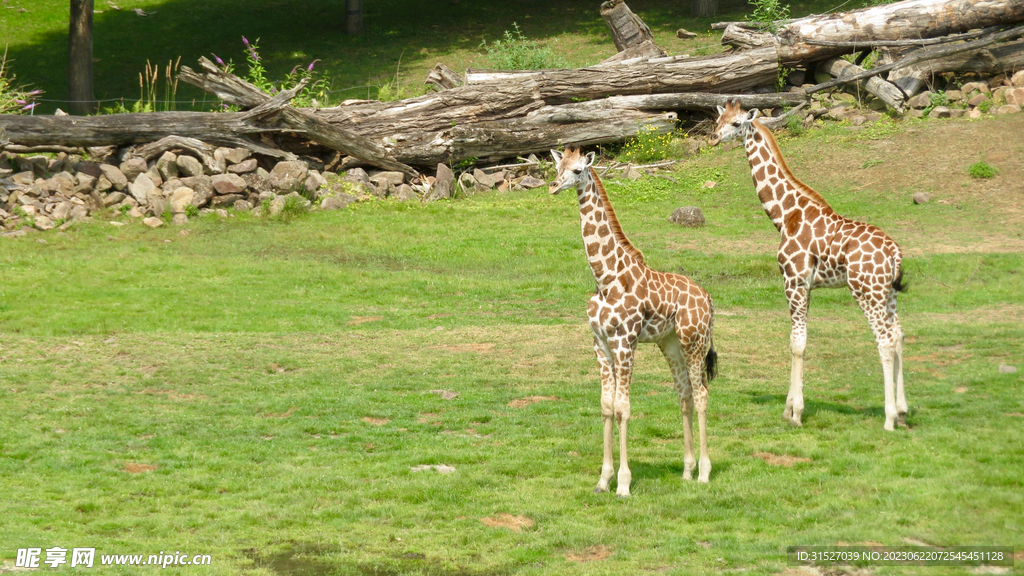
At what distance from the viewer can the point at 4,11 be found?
43781mm

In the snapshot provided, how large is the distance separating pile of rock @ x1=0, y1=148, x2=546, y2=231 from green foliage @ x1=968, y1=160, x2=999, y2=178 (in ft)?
49.0

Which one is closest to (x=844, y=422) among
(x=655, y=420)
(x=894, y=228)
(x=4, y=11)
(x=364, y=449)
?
(x=655, y=420)

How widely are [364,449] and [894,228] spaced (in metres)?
16.0

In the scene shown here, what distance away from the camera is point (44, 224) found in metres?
23.6

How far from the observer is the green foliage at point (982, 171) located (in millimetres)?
24703

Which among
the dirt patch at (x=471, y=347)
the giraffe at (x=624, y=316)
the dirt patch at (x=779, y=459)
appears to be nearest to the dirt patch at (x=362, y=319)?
the dirt patch at (x=471, y=347)

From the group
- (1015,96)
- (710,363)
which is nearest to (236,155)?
(710,363)

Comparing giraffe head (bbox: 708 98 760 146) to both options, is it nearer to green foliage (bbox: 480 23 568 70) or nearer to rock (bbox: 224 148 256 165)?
rock (bbox: 224 148 256 165)

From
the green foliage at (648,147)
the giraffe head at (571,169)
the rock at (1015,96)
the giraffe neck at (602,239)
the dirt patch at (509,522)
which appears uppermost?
the rock at (1015,96)

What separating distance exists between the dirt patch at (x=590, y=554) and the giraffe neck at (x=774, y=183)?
548 centimetres

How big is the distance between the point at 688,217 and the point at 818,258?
12552 millimetres

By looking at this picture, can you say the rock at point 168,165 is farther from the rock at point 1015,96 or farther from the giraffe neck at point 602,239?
the rock at point 1015,96

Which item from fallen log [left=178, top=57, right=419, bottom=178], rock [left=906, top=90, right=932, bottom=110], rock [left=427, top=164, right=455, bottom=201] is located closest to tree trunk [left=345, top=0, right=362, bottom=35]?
fallen log [left=178, top=57, right=419, bottom=178]

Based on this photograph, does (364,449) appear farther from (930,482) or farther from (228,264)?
(228,264)
